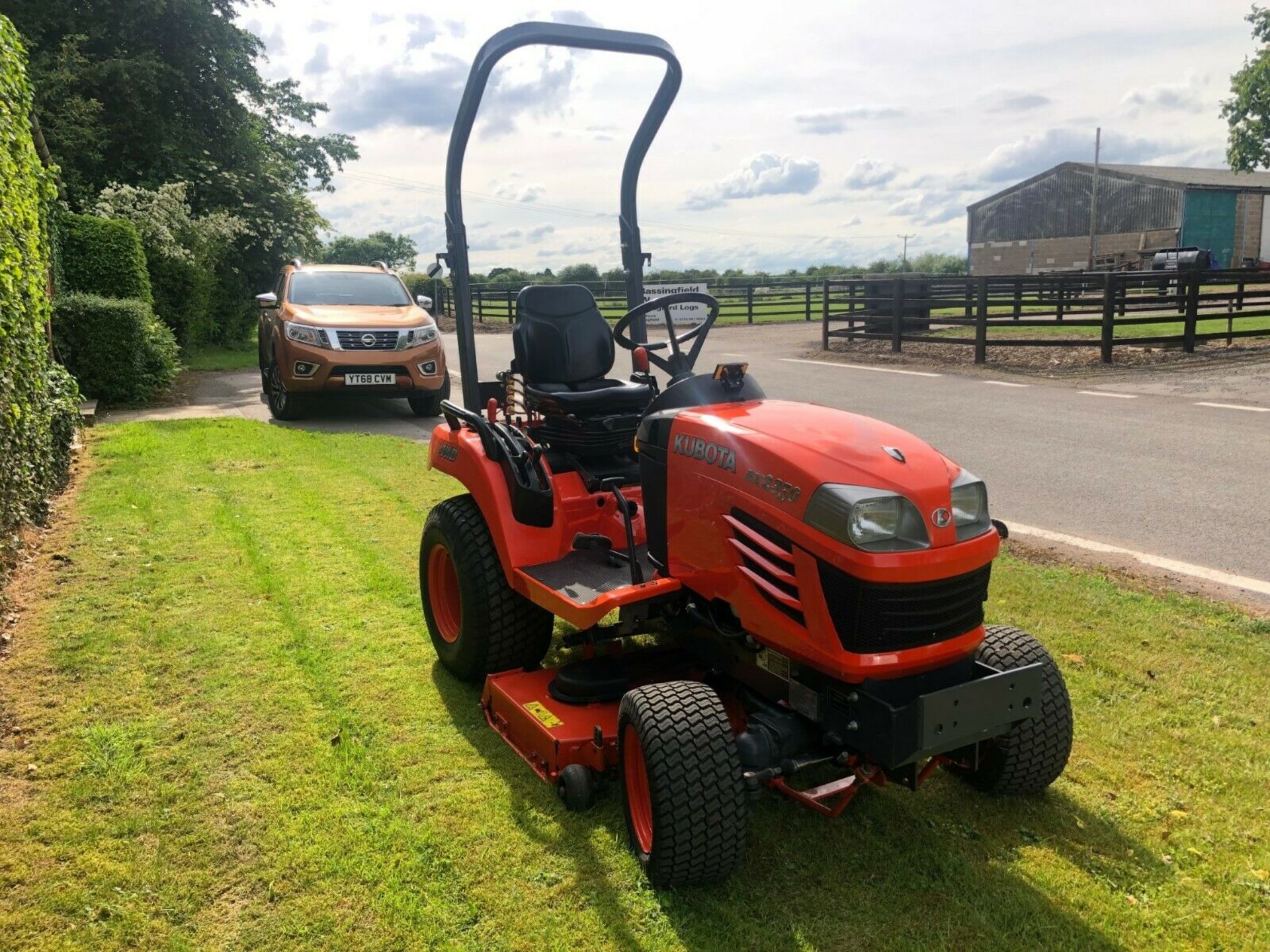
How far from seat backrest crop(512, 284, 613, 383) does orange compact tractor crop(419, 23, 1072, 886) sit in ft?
0.04

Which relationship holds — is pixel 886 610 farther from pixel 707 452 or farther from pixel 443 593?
pixel 443 593

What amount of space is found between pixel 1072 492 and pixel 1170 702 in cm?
347

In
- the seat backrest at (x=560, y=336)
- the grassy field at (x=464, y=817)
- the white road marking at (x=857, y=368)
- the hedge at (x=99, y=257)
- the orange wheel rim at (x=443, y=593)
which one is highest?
the hedge at (x=99, y=257)

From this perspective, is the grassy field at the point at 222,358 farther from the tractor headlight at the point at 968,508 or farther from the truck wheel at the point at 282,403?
the tractor headlight at the point at 968,508

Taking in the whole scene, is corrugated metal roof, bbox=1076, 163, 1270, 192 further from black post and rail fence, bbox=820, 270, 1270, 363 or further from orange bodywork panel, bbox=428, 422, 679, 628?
orange bodywork panel, bbox=428, 422, 679, 628

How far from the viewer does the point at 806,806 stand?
309 centimetres

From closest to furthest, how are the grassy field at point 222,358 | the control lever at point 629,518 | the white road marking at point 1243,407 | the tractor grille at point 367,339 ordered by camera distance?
the control lever at point 629,518 → the white road marking at point 1243,407 → the tractor grille at point 367,339 → the grassy field at point 222,358

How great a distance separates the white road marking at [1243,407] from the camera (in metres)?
9.95

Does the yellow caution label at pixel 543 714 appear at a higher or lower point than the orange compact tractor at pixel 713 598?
lower

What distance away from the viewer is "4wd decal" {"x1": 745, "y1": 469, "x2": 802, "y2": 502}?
2688 millimetres

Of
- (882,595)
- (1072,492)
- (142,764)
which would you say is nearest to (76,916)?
(142,764)

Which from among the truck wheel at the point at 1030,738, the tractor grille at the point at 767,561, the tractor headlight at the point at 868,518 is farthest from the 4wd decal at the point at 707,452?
the truck wheel at the point at 1030,738

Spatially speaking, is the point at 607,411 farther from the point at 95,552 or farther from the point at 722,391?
the point at 95,552

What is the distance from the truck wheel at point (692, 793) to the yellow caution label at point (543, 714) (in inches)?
22.3
